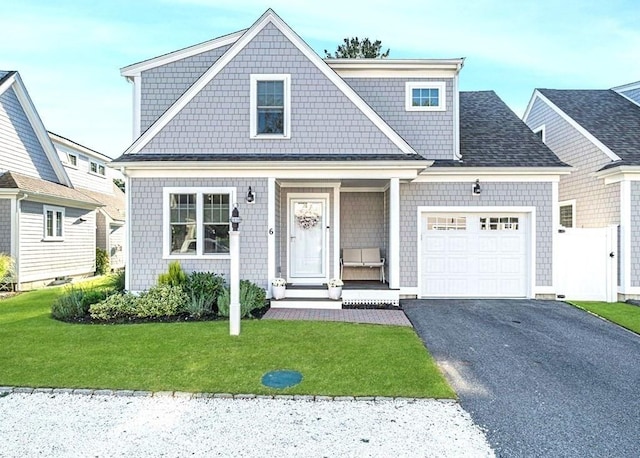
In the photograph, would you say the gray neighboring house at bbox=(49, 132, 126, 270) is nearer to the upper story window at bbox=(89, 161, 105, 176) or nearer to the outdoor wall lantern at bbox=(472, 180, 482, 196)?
the upper story window at bbox=(89, 161, 105, 176)

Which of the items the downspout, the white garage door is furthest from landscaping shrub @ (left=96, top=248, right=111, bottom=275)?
the white garage door

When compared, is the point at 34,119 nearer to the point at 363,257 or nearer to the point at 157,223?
the point at 157,223

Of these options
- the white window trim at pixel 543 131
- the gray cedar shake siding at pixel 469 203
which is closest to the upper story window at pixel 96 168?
the gray cedar shake siding at pixel 469 203

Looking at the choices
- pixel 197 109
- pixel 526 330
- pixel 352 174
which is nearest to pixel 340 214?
pixel 352 174

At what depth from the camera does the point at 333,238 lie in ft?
36.2

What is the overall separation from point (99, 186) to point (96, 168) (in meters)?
0.96

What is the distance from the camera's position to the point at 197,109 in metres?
10.1

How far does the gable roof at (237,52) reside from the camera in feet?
32.9

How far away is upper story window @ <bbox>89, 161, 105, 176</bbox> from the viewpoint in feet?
67.8

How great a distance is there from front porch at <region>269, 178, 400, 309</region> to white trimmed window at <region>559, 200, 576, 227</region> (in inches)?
250

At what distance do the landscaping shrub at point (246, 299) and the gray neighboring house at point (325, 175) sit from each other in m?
0.62

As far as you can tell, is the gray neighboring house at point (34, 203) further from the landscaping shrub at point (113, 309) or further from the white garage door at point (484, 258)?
the white garage door at point (484, 258)

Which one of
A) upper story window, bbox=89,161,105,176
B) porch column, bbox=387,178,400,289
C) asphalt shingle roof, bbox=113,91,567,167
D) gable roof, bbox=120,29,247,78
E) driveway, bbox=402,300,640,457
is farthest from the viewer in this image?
upper story window, bbox=89,161,105,176

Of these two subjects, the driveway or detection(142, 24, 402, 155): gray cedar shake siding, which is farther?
detection(142, 24, 402, 155): gray cedar shake siding
